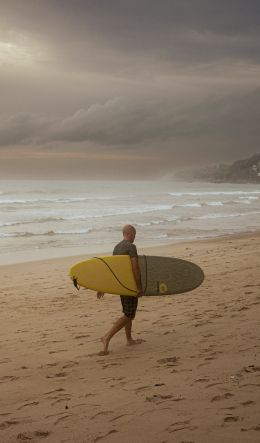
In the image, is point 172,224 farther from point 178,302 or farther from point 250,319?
point 250,319

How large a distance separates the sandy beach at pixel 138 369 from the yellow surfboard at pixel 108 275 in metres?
0.79

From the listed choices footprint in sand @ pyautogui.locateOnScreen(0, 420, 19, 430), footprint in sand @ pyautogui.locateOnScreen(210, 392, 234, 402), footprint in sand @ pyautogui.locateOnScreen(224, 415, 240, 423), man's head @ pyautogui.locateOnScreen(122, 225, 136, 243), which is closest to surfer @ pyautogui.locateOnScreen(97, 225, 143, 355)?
man's head @ pyautogui.locateOnScreen(122, 225, 136, 243)

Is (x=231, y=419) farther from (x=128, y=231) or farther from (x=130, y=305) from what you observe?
(x=128, y=231)

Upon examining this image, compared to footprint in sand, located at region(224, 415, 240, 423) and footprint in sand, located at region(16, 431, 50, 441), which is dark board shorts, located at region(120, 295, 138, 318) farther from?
footprint in sand, located at region(224, 415, 240, 423)

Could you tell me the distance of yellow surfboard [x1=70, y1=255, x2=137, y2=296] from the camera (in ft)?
20.4

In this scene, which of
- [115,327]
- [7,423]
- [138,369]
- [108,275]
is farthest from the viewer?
[108,275]

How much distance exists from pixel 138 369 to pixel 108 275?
158 cm

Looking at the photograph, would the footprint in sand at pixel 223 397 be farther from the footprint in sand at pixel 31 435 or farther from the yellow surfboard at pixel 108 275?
the yellow surfboard at pixel 108 275

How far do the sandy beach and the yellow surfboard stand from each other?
79 cm

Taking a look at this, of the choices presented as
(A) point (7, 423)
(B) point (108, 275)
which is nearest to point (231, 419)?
(A) point (7, 423)

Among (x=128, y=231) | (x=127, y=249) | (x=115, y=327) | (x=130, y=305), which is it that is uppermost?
(x=128, y=231)

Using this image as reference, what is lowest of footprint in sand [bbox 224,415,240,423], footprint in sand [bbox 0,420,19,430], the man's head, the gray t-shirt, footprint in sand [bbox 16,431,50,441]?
footprint in sand [bbox 0,420,19,430]

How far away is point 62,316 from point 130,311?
2.61m

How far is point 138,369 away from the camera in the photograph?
5.29 m
